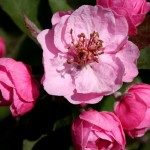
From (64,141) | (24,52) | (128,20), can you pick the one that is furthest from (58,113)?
(24,52)

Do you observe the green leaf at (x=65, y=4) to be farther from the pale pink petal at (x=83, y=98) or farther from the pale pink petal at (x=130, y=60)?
the pale pink petal at (x=83, y=98)

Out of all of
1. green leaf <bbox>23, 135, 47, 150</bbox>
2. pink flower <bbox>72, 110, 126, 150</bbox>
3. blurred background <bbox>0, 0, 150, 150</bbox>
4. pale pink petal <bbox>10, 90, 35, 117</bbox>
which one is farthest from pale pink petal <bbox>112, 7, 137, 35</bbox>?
green leaf <bbox>23, 135, 47, 150</bbox>

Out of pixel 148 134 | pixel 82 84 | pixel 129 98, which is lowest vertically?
pixel 148 134

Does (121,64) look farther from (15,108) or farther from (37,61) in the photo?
Answer: (37,61)

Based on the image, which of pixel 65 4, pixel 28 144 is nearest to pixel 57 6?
pixel 65 4

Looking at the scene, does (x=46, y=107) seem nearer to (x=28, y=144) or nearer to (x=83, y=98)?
(x=28, y=144)

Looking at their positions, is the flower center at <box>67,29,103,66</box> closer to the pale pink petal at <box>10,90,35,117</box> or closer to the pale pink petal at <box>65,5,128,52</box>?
the pale pink petal at <box>65,5,128,52</box>
